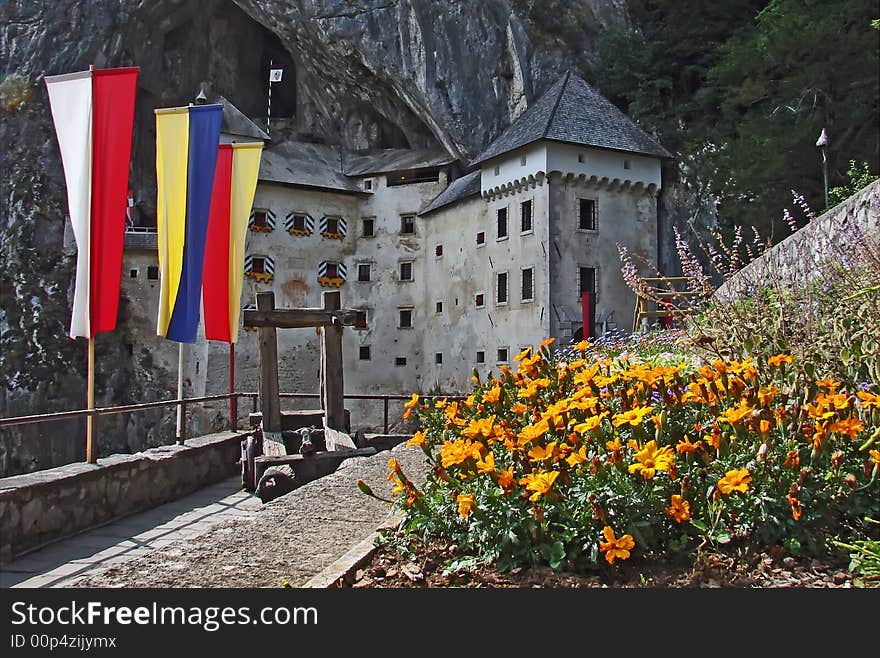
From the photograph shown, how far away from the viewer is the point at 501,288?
94.4 feet

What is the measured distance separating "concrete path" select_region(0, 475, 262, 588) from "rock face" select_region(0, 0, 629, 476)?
80.9 feet

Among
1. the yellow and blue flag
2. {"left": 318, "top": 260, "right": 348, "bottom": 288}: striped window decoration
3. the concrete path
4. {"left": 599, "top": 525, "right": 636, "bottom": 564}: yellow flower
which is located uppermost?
{"left": 318, "top": 260, "right": 348, "bottom": 288}: striped window decoration

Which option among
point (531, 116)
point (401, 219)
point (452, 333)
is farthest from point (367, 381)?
point (531, 116)

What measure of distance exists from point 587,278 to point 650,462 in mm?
24508

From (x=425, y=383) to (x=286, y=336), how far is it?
638 cm

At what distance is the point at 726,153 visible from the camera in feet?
83.5

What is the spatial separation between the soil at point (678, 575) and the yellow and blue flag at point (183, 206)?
8.99 meters

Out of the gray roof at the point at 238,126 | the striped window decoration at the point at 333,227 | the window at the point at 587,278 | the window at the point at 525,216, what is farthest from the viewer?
the striped window decoration at the point at 333,227

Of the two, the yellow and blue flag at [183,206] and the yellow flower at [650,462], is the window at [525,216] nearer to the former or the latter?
the yellow and blue flag at [183,206]

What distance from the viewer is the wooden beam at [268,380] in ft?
41.0

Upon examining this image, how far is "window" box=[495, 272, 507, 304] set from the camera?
28.6 m

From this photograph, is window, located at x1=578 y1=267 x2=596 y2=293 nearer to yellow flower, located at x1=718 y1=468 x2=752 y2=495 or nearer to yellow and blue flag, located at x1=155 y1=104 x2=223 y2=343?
yellow and blue flag, located at x1=155 y1=104 x2=223 y2=343

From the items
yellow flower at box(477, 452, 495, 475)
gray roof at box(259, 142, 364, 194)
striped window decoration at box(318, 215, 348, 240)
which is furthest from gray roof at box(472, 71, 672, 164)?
yellow flower at box(477, 452, 495, 475)

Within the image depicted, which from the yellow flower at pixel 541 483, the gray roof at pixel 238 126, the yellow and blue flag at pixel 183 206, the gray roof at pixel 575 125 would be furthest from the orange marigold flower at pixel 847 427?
the gray roof at pixel 238 126
